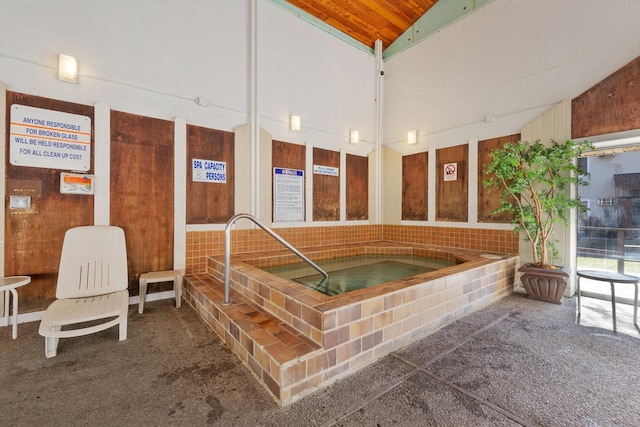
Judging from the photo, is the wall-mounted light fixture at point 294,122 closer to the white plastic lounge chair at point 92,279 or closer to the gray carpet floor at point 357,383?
the white plastic lounge chair at point 92,279

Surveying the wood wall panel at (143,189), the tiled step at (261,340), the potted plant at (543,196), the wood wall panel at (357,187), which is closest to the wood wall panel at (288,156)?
the wood wall panel at (357,187)

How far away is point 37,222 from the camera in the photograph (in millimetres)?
2545

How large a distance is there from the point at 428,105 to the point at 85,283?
17.1 feet

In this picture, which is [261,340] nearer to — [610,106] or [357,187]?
[357,187]

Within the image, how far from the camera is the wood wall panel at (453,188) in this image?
4172 millimetres

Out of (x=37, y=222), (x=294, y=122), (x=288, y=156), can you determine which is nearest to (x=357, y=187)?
(x=288, y=156)

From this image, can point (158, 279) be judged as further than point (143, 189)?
No

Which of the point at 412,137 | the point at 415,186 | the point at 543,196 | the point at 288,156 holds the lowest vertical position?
the point at 543,196

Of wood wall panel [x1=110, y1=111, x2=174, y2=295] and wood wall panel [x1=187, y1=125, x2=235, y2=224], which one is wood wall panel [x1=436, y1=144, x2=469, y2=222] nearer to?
wood wall panel [x1=187, y1=125, x2=235, y2=224]

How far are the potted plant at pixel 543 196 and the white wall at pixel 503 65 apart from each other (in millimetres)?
668

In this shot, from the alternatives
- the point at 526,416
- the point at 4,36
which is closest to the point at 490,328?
the point at 526,416

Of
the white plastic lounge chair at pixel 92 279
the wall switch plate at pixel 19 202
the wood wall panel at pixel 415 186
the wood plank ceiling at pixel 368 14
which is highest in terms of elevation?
the wood plank ceiling at pixel 368 14

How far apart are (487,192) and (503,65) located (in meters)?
1.78

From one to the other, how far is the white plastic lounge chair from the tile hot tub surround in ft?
2.15
